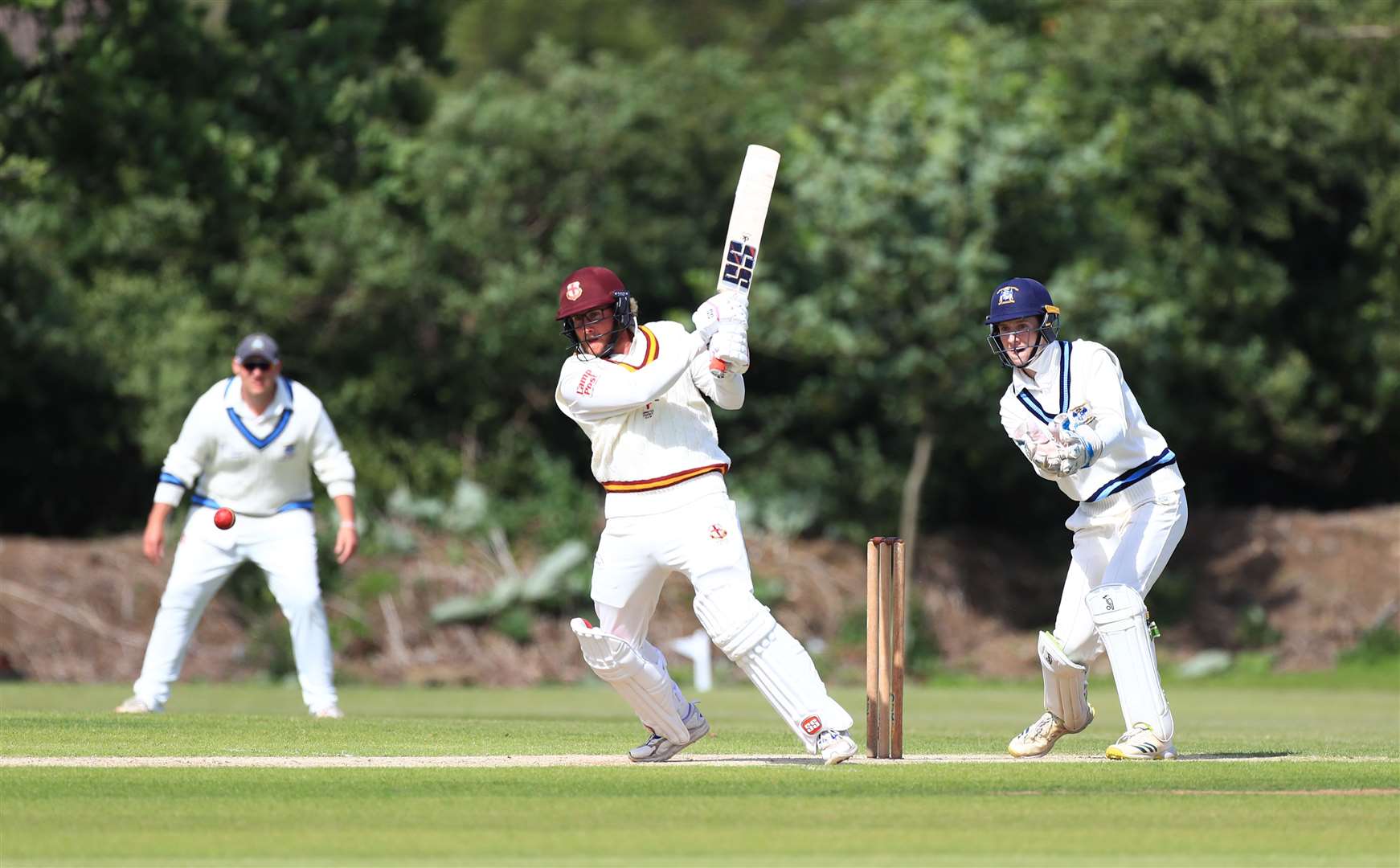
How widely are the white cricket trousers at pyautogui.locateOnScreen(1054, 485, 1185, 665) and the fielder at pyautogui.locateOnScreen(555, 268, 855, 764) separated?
1157 mm

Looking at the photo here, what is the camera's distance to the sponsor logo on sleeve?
22.8 ft

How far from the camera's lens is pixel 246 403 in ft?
33.5

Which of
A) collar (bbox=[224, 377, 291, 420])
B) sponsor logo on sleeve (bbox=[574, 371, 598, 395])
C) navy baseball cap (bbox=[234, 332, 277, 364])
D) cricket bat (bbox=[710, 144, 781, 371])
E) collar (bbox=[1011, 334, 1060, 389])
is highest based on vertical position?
cricket bat (bbox=[710, 144, 781, 371])

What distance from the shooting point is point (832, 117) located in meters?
20.5

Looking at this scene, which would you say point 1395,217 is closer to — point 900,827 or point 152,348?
point 152,348

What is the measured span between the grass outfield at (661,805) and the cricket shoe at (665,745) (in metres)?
0.31

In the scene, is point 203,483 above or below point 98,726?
above

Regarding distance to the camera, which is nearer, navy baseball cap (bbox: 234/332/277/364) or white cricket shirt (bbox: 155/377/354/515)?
navy baseball cap (bbox: 234/332/277/364)

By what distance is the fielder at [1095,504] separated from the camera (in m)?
7.16

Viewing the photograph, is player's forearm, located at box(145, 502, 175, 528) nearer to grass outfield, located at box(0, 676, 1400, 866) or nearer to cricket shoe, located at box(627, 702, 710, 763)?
grass outfield, located at box(0, 676, 1400, 866)

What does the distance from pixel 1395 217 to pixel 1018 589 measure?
5938 millimetres

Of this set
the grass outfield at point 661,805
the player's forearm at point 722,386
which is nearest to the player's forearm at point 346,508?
the grass outfield at point 661,805

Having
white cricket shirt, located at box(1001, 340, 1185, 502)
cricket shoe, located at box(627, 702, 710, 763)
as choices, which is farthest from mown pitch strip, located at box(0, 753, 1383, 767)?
white cricket shirt, located at box(1001, 340, 1185, 502)

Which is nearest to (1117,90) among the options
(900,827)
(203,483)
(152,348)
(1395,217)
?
(1395,217)
